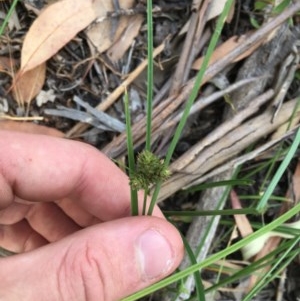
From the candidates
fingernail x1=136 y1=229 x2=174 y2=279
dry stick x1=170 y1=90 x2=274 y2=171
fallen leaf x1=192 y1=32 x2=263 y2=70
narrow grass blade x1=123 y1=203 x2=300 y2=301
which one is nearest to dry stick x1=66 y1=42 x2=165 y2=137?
fallen leaf x1=192 y1=32 x2=263 y2=70

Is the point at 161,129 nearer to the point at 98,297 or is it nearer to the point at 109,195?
the point at 109,195

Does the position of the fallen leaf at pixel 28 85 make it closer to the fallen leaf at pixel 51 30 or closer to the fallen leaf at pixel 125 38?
the fallen leaf at pixel 51 30

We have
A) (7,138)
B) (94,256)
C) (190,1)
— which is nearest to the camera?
(94,256)

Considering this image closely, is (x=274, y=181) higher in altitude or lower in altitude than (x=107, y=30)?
lower

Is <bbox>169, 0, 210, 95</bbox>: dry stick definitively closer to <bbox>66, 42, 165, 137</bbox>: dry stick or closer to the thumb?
<bbox>66, 42, 165, 137</bbox>: dry stick

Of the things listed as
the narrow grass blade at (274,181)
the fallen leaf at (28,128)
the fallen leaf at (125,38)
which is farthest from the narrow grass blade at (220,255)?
the fallen leaf at (125,38)

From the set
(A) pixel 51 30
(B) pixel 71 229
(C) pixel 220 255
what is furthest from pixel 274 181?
(A) pixel 51 30

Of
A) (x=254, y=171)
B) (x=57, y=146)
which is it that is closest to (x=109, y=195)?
(x=57, y=146)

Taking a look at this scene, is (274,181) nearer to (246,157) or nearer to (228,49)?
(246,157)
